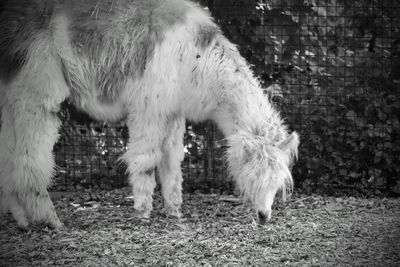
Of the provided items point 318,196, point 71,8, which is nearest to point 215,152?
point 318,196

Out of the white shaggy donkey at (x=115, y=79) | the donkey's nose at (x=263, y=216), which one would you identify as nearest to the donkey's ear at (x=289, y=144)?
the white shaggy donkey at (x=115, y=79)

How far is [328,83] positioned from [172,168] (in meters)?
2.58

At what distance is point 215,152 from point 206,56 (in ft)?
7.64

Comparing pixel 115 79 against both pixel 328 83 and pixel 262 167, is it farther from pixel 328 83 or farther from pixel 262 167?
pixel 328 83

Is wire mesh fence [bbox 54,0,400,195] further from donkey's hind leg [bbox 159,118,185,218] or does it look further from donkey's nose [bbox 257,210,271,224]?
donkey's nose [bbox 257,210,271,224]

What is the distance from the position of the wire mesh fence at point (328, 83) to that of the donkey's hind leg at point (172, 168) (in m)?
1.32

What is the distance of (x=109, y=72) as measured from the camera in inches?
272

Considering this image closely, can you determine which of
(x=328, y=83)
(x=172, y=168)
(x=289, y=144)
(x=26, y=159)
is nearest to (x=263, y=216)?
(x=289, y=144)

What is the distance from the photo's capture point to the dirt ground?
223 inches

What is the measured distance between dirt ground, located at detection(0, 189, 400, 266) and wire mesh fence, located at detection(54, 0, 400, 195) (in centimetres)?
63

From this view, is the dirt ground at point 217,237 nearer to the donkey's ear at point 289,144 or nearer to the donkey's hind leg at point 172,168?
the donkey's hind leg at point 172,168

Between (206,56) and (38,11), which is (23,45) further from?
(206,56)

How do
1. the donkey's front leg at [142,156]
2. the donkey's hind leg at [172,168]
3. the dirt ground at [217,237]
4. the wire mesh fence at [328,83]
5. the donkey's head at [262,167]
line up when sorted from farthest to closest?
the wire mesh fence at [328,83]
the donkey's hind leg at [172,168]
the donkey's front leg at [142,156]
the donkey's head at [262,167]
the dirt ground at [217,237]

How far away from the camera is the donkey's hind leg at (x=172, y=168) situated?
714 centimetres
